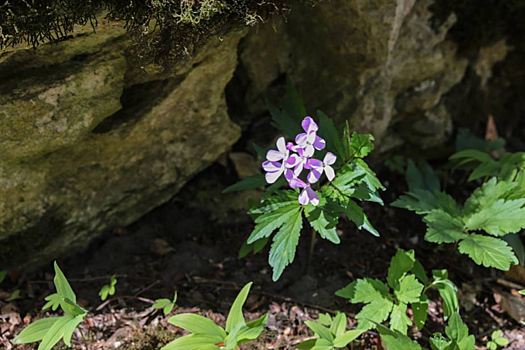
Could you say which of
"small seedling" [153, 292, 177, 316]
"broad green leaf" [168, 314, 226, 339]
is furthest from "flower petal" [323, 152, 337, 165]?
"small seedling" [153, 292, 177, 316]

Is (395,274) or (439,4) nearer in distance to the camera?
(395,274)

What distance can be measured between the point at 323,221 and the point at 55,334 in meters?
1.17

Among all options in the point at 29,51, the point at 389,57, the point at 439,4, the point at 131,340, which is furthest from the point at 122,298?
the point at 439,4

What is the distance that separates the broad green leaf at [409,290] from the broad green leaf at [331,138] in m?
0.62

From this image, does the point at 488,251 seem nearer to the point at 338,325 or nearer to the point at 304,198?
the point at 338,325

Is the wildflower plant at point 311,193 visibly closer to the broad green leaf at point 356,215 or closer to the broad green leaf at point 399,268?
the broad green leaf at point 356,215

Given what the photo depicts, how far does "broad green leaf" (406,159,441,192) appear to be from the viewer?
3.06 meters

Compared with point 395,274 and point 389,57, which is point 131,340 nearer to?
point 395,274

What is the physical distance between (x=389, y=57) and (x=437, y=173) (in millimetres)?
847

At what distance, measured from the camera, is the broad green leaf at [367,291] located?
94.1 inches

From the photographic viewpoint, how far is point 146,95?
2.61 metres

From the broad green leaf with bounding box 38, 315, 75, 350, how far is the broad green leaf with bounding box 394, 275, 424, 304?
4.64 ft

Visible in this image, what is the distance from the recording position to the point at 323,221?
86.8 inches

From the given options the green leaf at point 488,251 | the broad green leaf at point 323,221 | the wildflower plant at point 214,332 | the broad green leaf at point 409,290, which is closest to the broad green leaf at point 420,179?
the green leaf at point 488,251
